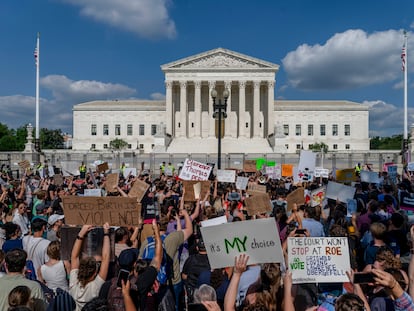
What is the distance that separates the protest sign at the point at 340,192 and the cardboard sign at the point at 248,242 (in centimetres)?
525

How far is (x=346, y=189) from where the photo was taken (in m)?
8.76

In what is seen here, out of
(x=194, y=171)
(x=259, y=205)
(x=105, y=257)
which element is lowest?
(x=105, y=257)

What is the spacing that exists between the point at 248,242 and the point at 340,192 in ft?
18.1

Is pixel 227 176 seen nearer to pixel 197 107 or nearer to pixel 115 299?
pixel 115 299

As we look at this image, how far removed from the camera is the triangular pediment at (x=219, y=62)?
233 ft

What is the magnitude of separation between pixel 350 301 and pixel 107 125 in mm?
84911

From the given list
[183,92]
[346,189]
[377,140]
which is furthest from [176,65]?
Answer: [377,140]

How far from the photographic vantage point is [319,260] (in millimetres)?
4102

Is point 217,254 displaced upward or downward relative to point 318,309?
upward

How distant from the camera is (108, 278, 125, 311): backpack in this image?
3730 mm

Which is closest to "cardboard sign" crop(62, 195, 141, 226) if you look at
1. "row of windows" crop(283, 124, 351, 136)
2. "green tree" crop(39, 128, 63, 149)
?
"row of windows" crop(283, 124, 351, 136)

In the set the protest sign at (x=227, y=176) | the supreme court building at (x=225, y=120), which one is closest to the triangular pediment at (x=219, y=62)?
the supreme court building at (x=225, y=120)

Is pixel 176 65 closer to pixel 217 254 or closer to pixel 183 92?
pixel 183 92

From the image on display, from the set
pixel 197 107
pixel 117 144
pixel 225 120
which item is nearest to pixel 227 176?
pixel 197 107
